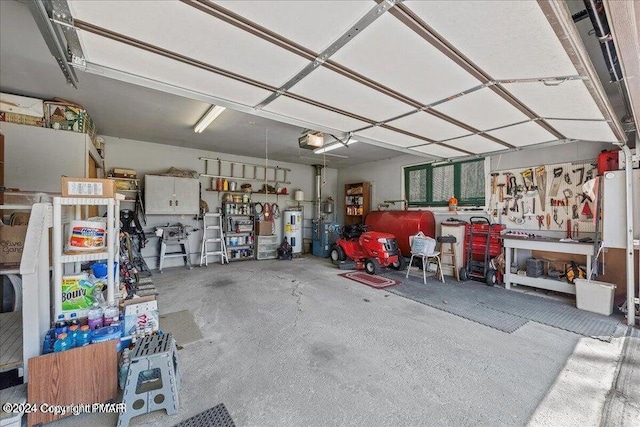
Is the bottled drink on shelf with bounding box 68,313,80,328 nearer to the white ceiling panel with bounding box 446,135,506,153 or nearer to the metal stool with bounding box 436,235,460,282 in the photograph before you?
the white ceiling panel with bounding box 446,135,506,153

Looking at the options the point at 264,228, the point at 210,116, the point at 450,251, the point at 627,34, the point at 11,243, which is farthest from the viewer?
the point at 264,228

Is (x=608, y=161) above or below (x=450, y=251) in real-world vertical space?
above

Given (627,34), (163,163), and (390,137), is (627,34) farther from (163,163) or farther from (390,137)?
(163,163)

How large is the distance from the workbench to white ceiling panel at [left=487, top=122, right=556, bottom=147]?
150cm

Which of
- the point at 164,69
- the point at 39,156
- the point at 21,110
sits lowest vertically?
the point at 39,156

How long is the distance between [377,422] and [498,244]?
428cm

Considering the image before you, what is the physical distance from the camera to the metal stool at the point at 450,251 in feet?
15.8

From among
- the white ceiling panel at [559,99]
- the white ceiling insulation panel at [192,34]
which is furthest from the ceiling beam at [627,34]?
the white ceiling insulation panel at [192,34]

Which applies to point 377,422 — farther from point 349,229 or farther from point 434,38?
point 349,229

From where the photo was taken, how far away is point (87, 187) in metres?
1.90

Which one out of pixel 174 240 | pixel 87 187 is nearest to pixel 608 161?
pixel 87 187

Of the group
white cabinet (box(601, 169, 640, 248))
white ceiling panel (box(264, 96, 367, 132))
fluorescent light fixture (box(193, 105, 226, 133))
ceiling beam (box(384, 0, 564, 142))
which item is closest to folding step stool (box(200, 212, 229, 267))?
fluorescent light fixture (box(193, 105, 226, 133))

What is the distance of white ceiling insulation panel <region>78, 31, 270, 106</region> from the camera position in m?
1.72

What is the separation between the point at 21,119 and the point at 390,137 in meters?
4.83
